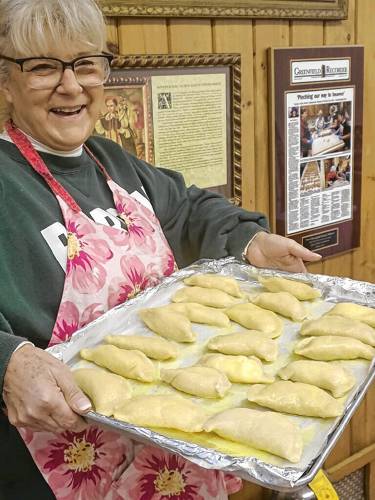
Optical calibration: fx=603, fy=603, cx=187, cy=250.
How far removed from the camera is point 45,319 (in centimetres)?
98

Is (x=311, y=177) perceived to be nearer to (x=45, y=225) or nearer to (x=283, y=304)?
(x=283, y=304)

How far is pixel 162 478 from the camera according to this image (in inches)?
41.0

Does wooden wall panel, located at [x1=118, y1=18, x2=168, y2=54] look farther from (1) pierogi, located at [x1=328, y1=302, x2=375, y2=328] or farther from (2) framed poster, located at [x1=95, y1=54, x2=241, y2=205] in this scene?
(1) pierogi, located at [x1=328, y1=302, x2=375, y2=328]

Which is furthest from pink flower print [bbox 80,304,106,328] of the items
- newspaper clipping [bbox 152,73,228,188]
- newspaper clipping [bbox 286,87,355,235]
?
newspaper clipping [bbox 286,87,355,235]

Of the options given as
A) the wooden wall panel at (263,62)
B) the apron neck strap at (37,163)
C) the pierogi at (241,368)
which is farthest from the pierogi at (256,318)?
the wooden wall panel at (263,62)

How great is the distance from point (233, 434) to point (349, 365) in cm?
27

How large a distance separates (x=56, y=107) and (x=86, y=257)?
10.4 inches

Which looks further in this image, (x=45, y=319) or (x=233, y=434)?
(x=45, y=319)

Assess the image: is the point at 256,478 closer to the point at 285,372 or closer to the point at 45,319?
the point at 285,372

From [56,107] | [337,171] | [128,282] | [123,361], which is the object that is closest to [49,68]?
[56,107]

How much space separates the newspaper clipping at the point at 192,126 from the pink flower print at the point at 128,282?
459 mm

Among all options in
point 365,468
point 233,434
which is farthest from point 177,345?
point 365,468

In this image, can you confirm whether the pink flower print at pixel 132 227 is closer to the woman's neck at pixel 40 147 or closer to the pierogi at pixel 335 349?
the woman's neck at pixel 40 147

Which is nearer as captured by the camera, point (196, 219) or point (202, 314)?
point (202, 314)
